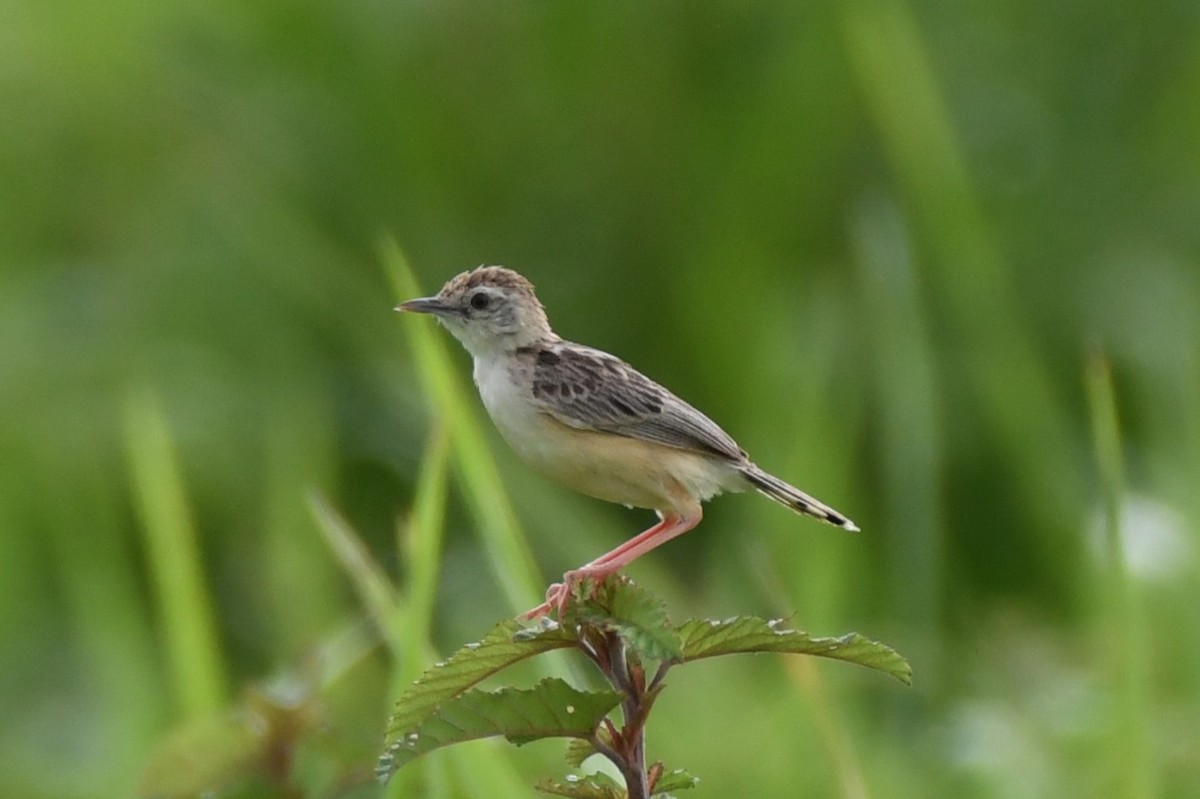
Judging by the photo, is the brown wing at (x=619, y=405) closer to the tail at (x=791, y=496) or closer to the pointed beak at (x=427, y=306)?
the tail at (x=791, y=496)

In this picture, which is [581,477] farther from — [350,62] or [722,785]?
[350,62]

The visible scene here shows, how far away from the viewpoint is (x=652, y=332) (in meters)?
5.78

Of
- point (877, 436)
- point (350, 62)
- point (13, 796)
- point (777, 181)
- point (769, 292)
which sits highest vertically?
point (350, 62)

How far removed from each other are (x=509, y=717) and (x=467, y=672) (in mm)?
58

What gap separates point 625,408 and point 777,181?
3.40 meters

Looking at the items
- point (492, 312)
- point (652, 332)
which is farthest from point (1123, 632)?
point (652, 332)

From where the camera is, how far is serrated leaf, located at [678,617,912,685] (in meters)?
1.48

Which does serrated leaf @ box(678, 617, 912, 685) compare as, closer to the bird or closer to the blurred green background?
the bird

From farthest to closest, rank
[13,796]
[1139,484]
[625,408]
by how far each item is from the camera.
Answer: [1139,484], [13,796], [625,408]

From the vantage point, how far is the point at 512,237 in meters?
5.92

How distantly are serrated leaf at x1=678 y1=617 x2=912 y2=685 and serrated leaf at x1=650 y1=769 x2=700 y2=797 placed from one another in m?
0.10

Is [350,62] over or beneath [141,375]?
over

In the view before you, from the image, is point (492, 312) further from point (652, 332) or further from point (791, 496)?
point (652, 332)

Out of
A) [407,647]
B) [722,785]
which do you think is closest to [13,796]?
[722,785]
